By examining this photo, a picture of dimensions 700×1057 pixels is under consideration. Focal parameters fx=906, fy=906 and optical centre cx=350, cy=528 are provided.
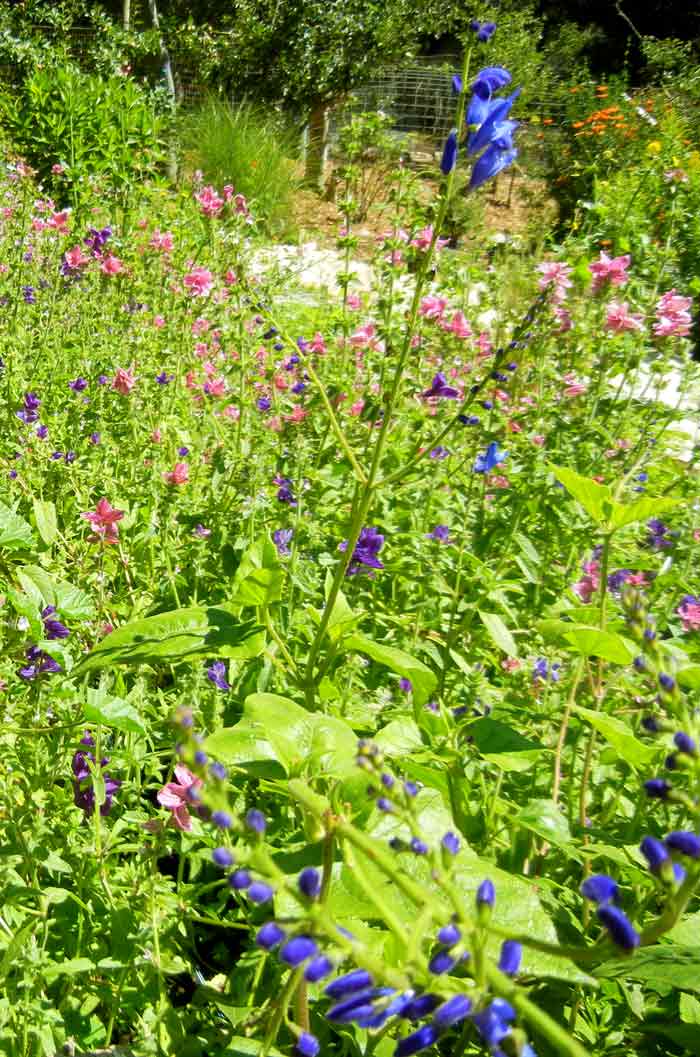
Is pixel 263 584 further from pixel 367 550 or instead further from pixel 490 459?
pixel 490 459

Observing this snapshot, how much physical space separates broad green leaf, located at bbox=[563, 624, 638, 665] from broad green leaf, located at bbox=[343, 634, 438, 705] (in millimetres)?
206

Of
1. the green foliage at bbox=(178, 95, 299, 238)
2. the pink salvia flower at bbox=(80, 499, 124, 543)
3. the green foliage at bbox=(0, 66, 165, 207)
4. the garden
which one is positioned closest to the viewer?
the garden

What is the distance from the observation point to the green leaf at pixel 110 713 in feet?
4.18

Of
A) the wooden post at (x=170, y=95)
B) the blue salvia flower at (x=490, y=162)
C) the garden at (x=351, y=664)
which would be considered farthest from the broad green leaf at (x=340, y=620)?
the wooden post at (x=170, y=95)

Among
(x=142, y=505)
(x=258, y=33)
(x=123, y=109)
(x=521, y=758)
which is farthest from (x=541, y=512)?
(x=258, y=33)

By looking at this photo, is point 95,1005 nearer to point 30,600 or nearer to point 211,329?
point 30,600

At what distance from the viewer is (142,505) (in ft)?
8.67

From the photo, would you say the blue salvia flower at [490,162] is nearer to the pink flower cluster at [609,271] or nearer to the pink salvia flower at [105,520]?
the pink salvia flower at [105,520]

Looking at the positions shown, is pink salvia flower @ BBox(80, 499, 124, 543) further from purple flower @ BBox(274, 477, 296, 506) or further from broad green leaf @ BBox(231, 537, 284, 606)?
broad green leaf @ BBox(231, 537, 284, 606)

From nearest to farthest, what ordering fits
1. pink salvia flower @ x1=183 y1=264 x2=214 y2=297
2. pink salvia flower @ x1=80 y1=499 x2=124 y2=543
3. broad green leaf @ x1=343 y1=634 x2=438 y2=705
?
broad green leaf @ x1=343 y1=634 x2=438 y2=705, pink salvia flower @ x1=80 y1=499 x2=124 y2=543, pink salvia flower @ x1=183 y1=264 x2=214 y2=297

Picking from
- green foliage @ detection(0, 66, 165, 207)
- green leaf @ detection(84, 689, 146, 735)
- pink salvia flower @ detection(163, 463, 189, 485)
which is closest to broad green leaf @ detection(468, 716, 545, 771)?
green leaf @ detection(84, 689, 146, 735)

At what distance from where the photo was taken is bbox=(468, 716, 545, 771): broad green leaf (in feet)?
4.24

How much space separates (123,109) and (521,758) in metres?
10.5

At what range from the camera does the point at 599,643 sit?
128 cm
